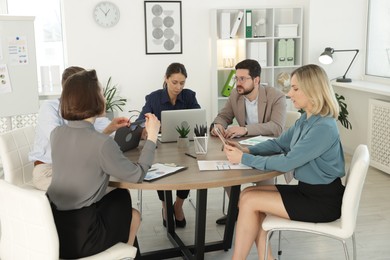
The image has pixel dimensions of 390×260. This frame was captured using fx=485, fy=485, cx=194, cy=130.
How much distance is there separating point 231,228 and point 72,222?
134 cm

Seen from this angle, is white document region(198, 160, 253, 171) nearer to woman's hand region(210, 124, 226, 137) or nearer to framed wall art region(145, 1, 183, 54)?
woman's hand region(210, 124, 226, 137)

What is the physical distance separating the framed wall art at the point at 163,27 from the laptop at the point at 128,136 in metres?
3.06

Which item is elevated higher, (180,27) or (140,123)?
(180,27)

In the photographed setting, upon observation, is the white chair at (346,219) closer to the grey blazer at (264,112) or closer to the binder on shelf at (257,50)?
the grey blazer at (264,112)

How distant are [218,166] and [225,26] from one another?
359 cm

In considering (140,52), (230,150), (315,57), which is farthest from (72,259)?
(315,57)

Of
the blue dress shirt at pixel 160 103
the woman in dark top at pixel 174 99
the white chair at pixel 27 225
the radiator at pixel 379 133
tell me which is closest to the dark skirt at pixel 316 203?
the white chair at pixel 27 225

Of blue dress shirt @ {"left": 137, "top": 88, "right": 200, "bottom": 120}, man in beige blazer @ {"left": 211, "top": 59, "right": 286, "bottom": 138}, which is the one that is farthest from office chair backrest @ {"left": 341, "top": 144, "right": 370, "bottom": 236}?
blue dress shirt @ {"left": 137, "top": 88, "right": 200, "bottom": 120}

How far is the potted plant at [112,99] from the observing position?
5.74m

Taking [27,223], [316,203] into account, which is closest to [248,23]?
[316,203]

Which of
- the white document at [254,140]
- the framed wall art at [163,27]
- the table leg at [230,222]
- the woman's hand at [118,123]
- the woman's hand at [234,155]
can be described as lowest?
the table leg at [230,222]

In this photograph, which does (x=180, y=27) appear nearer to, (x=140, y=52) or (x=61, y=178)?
(x=140, y=52)

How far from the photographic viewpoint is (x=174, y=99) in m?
3.75

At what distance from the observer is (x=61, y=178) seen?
2156 mm
